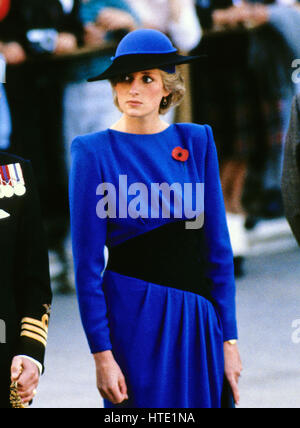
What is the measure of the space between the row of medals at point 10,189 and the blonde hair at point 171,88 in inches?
14.1

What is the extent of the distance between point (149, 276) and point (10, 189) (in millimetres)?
421

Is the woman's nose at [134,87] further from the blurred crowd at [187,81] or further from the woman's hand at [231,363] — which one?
the blurred crowd at [187,81]

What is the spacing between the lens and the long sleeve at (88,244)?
209 cm

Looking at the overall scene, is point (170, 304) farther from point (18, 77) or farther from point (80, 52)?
point (18, 77)

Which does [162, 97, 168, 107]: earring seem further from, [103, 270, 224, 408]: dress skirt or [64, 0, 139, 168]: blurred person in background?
[64, 0, 139, 168]: blurred person in background

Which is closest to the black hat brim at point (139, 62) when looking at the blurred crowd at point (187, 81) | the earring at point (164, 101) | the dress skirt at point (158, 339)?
the earring at point (164, 101)

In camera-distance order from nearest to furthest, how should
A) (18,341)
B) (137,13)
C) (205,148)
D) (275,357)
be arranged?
(18,341), (205,148), (275,357), (137,13)

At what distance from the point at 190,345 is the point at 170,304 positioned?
5.0 inches

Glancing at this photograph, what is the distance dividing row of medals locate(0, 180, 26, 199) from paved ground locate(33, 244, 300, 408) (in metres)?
1.84

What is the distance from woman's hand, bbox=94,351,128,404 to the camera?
2.10 metres

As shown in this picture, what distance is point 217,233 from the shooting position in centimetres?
220

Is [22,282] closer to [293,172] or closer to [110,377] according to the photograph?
[110,377]

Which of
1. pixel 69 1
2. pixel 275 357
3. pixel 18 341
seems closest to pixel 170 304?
pixel 18 341
